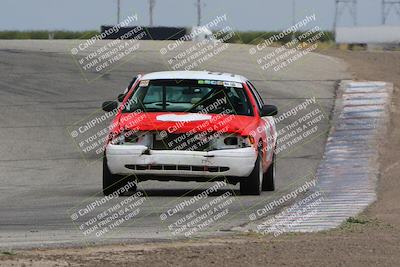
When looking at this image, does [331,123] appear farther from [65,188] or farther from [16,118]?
[65,188]

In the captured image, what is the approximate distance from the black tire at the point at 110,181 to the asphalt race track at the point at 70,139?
265mm

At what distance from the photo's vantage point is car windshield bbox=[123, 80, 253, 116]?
1571cm

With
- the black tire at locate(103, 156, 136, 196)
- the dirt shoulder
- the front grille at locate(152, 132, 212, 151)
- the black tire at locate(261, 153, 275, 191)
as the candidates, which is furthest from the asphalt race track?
the dirt shoulder

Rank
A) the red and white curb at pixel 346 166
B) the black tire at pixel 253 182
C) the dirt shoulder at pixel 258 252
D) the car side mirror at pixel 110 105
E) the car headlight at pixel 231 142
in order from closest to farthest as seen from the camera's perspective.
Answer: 1. the dirt shoulder at pixel 258 252
2. the red and white curb at pixel 346 166
3. the car headlight at pixel 231 142
4. the black tire at pixel 253 182
5. the car side mirror at pixel 110 105

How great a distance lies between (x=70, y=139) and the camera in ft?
78.1

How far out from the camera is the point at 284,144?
77.7 feet

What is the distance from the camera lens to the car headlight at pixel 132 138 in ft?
49.3

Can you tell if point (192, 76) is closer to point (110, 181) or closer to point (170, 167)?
point (170, 167)

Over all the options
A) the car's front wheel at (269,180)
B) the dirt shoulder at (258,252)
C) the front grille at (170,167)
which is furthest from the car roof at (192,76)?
the dirt shoulder at (258,252)

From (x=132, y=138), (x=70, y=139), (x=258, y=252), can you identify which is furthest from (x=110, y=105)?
(x=70, y=139)

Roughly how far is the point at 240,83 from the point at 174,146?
1.80 metres

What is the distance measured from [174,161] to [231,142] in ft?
2.61

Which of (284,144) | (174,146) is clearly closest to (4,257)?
(174,146)

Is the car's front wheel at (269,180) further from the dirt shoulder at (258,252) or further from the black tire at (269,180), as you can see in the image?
the dirt shoulder at (258,252)
